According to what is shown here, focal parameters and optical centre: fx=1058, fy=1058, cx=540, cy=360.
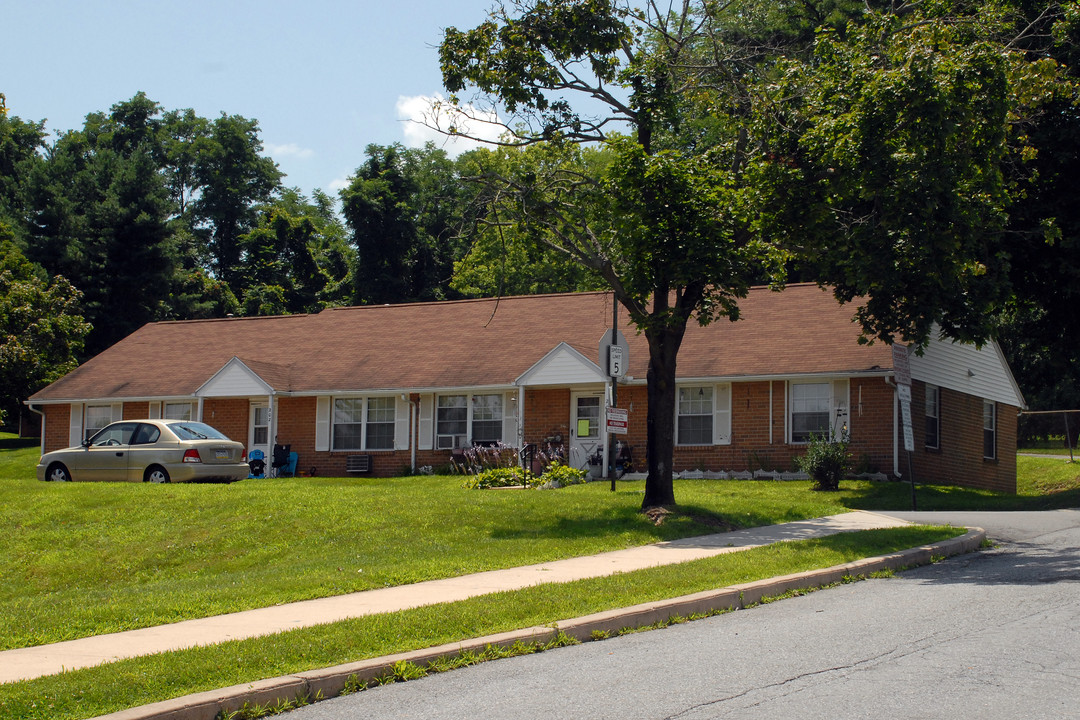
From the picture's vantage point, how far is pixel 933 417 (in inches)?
1056

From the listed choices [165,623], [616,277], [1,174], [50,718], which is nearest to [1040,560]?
[616,277]

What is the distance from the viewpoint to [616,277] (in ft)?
60.1

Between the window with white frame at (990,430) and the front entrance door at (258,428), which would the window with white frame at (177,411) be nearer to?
the front entrance door at (258,428)

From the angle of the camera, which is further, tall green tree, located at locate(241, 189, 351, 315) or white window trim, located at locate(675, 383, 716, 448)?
tall green tree, located at locate(241, 189, 351, 315)

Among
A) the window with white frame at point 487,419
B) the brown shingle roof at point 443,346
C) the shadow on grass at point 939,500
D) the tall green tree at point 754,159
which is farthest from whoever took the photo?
the window with white frame at point 487,419

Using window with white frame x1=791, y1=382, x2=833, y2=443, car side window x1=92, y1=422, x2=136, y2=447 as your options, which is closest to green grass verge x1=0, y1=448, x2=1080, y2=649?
car side window x1=92, y1=422, x2=136, y2=447

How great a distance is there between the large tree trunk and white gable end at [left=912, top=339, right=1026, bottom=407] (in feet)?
33.3

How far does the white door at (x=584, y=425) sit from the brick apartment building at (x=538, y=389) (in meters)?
0.04

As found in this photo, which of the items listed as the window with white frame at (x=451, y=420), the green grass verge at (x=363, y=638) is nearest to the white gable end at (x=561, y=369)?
the window with white frame at (x=451, y=420)

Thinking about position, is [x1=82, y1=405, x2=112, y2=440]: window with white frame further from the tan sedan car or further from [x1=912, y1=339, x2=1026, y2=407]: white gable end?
[x1=912, y1=339, x2=1026, y2=407]: white gable end

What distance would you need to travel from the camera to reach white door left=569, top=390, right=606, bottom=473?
2797 cm

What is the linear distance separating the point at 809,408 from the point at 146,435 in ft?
50.2

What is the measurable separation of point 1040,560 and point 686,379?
13799mm

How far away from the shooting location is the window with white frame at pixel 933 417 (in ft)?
87.2
